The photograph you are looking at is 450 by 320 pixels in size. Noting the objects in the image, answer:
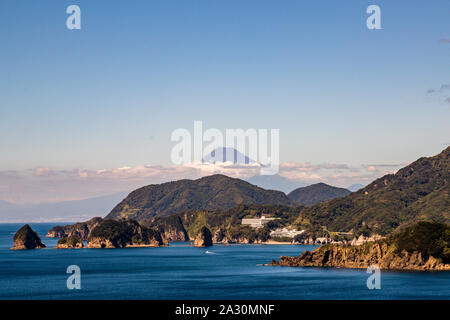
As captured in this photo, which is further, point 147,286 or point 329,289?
point 147,286
